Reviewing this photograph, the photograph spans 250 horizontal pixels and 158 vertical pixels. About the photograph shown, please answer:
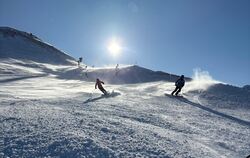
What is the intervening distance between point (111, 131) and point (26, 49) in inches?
2683

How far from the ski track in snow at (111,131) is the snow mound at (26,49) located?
50.7m

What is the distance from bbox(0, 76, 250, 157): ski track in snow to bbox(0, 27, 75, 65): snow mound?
5072 cm

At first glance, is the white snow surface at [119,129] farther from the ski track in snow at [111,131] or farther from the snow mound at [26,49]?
the snow mound at [26,49]

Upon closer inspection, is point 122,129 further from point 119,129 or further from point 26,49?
point 26,49

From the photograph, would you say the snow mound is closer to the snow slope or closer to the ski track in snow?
the snow slope

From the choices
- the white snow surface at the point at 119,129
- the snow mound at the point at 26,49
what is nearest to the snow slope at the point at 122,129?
the white snow surface at the point at 119,129

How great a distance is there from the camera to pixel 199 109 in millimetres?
26250

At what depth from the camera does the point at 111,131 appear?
53.6 feet

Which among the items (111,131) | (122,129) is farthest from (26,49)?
(111,131)

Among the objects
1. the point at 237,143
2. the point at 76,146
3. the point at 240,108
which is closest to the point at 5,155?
the point at 76,146

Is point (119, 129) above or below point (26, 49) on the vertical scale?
below

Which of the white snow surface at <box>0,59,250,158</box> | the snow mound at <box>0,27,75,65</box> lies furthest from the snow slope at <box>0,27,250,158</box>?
the snow mound at <box>0,27,75,65</box>

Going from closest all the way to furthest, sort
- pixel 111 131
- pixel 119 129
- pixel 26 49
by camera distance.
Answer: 1. pixel 111 131
2. pixel 119 129
3. pixel 26 49

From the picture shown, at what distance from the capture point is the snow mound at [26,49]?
73.4 m
